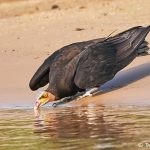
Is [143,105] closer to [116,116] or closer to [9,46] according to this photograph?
[116,116]

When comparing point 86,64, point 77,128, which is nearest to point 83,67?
point 86,64

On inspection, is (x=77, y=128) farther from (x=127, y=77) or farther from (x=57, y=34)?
(x=57, y=34)

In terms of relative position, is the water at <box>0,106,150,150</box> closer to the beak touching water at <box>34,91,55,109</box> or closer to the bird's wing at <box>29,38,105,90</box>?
the beak touching water at <box>34,91,55,109</box>

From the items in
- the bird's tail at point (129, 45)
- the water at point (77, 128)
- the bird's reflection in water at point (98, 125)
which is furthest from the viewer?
the bird's tail at point (129, 45)

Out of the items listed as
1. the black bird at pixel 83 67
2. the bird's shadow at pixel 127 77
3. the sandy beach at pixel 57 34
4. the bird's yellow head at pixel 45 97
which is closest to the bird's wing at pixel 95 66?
the black bird at pixel 83 67

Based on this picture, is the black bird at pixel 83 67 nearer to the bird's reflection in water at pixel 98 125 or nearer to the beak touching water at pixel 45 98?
the beak touching water at pixel 45 98

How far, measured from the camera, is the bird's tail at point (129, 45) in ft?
36.6

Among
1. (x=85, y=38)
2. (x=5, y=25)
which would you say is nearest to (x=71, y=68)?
(x=85, y=38)

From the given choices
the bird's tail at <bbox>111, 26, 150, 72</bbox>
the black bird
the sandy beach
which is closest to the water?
the black bird

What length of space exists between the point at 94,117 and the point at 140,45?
233 centimetres

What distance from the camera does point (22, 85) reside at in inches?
480

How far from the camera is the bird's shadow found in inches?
455

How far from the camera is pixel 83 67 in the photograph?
10812 mm

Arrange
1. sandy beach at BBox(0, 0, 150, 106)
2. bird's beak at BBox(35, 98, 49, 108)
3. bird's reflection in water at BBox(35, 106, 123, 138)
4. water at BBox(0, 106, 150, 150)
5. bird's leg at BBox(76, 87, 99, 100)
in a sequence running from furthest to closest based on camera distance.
Answer: sandy beach at BBox(0, 0, 150, 106) < bird's leg at BBox(76, 87, 99, 100) < bird's beak at BBox(35, 98, 49, 108) < bird's reflection in water at BBox(35, 106, 123, 138) < water at BBox(0, 106, 150, 150)
